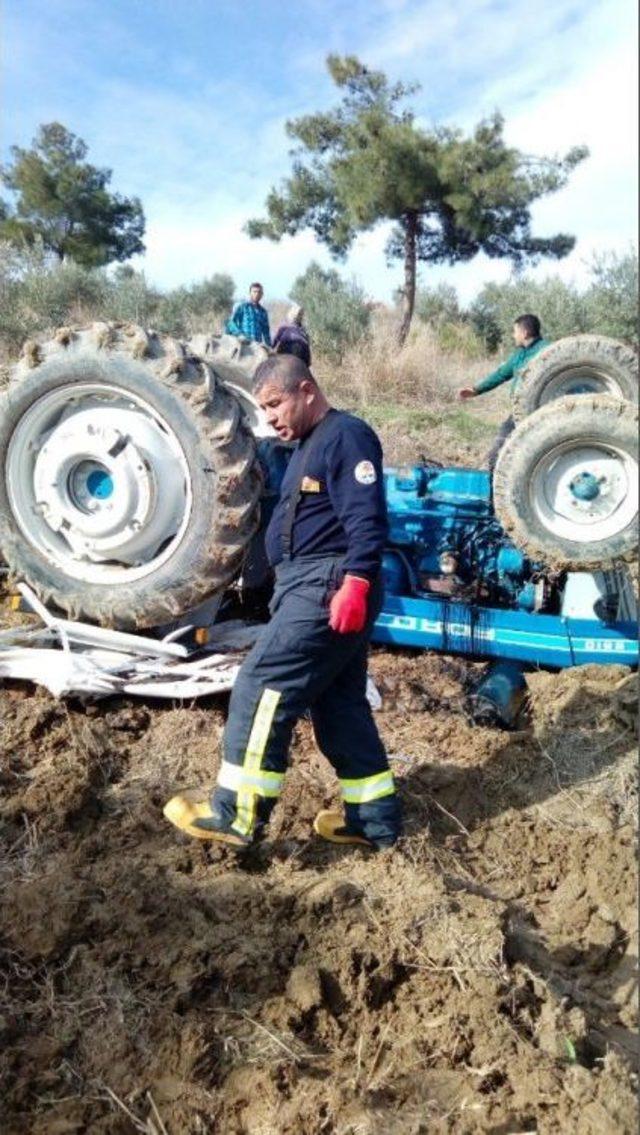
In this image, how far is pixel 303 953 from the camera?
2.41 m

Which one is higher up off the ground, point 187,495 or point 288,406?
point 288,406

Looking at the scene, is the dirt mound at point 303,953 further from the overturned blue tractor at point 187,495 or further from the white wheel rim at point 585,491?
the white wheel rim at point 585,491

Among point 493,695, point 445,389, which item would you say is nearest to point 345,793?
point 493,695

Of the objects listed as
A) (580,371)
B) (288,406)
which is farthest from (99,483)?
(580,371)

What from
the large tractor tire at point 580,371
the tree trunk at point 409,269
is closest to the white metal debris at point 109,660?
the large tractor tire at point 580,371

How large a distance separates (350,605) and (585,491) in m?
1.80

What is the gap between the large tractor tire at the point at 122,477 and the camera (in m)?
3.89

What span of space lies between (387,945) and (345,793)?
2.43 feet

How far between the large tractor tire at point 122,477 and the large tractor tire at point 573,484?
124 centimetres

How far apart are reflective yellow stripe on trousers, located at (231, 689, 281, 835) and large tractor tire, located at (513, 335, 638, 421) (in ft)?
8.74

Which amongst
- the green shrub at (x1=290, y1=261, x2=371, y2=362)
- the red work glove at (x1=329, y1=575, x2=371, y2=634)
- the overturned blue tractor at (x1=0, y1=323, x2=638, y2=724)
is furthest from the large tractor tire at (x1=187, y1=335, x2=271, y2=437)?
the green shrub at (x1=290, y1=261, x2=371, y2=362)

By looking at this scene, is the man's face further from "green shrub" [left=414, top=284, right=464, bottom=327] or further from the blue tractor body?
"green shrub" [left=414, top=284, right=464, bottom=327]

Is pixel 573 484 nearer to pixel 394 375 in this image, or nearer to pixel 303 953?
pixel 303 953

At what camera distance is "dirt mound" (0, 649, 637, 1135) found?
79.1 inches
